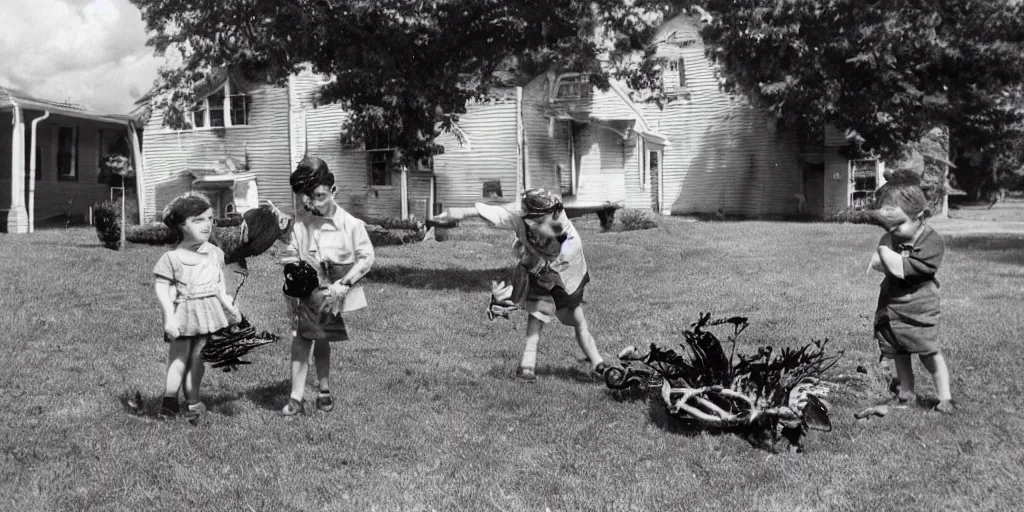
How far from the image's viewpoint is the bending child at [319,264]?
578 cm

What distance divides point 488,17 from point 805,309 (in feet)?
26.8

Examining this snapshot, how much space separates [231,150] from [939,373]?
1007 inches

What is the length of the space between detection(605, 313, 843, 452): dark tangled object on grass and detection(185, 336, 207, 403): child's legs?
9.59ft

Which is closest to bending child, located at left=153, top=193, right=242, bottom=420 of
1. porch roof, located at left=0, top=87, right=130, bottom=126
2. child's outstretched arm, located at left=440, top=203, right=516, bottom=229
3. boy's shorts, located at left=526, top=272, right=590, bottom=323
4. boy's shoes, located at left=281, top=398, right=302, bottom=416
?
boy's shoes, located at left=281, top=398, right=302, bottom=416

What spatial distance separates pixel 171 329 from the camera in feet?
18.2

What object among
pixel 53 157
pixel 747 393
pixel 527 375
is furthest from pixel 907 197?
pixel 53 157

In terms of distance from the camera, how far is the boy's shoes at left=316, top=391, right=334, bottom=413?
238 inches

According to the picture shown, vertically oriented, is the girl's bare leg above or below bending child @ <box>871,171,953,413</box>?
below

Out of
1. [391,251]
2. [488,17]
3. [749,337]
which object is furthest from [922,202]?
[391,251]

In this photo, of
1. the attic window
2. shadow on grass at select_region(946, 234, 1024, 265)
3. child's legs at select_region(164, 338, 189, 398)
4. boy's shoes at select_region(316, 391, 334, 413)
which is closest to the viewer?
child's legs at select_region(164, 338, 189, 398)

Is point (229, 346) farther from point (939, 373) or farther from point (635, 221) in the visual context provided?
point (635, 221)

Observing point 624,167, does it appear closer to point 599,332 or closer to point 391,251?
point 391,251

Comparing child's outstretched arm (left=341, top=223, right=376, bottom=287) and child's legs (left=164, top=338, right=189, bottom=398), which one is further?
child's outstretched arm (left=341, top=223, right=376, bottom=287)

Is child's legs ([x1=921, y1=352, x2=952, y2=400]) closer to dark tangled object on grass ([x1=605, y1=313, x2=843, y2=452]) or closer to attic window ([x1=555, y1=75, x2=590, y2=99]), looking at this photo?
dark tangled object on grass ([x1=605, y1=313, x2=843, y2=452])
